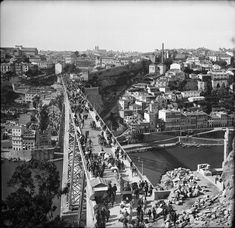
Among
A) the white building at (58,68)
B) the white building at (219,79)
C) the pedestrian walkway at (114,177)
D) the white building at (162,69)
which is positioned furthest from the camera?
Result: the white building at (162,69)

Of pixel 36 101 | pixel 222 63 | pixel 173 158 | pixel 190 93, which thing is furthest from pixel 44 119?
pixel 222 63

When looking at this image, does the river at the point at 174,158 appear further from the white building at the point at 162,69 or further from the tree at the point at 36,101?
the white building at the point at 162,69

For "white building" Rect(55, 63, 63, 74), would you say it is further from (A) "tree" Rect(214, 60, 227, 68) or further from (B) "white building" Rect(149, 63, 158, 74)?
(A) "tree" Rect(214, 60, 227, 68)

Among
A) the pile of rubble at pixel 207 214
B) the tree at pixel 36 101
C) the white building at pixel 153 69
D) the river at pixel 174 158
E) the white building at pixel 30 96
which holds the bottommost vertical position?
the river at pixel 174 158

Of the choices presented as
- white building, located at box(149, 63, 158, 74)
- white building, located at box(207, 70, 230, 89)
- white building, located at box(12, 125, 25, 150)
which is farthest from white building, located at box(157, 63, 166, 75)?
white building, located at box(12, 125, 25, 150)

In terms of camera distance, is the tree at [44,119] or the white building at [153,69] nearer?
the tree at [44,119]

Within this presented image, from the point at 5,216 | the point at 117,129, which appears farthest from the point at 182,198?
the point at 117,129

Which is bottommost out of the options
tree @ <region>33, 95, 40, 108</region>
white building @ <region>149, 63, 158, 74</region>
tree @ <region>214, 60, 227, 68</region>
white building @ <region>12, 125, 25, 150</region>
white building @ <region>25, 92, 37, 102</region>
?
white building @ <region>12, 125, 25, 150</region>

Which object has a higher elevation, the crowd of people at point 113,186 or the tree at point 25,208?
the tree at point 25,208

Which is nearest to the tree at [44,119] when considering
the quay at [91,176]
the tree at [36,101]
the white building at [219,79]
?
the tree at [36,101]
